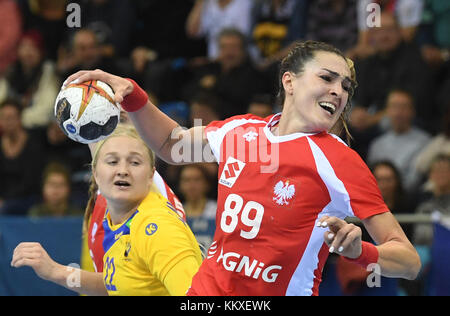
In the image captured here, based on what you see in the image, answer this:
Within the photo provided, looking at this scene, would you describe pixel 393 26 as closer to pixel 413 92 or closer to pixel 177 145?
pixel 413 92

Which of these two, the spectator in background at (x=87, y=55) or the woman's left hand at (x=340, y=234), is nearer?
the woman's left hand at (x=340, y=234)

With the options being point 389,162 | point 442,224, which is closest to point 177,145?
point 442,224

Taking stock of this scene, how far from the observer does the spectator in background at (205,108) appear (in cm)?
862

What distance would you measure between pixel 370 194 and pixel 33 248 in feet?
6.13

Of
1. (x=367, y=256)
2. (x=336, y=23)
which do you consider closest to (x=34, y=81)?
(x=336, y=23)

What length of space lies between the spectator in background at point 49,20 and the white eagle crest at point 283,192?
7688 mm

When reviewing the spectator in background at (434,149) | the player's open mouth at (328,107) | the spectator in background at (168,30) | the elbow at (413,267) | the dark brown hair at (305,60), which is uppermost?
the spectator in background at (168,30)

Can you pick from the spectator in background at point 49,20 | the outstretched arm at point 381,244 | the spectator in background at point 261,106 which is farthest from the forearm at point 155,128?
the spectator in background at point 49,20

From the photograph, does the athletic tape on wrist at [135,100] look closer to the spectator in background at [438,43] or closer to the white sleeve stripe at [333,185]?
the white sleeve stripe at [333,185]

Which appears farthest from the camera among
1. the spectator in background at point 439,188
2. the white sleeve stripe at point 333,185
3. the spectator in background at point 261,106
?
the spectator in background at point 261,106

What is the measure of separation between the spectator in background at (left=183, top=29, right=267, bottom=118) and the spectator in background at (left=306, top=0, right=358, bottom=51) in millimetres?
863

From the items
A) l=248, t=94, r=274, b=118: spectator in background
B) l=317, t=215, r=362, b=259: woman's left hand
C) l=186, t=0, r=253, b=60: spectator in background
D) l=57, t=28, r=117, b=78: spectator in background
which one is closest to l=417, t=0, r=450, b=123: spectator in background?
l=248, t=94, r=274, b=118: spectator in background

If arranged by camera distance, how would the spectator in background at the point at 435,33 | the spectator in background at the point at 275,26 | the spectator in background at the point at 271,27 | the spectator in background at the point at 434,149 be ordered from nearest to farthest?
the spectator in background at the point at 434,149 → the spectator in background at the point at 435,33 → the spectator in background at the point at 275,26 → the spectator in background at the point at 271,27
